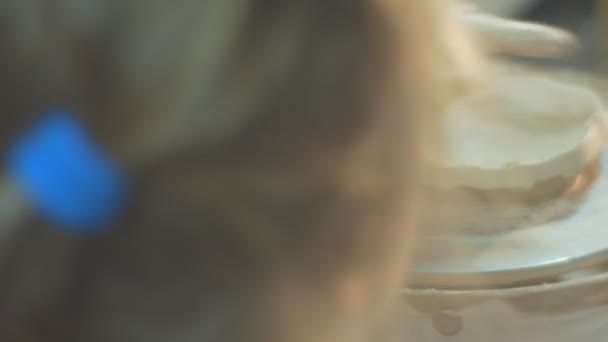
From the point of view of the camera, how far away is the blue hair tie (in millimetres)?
233

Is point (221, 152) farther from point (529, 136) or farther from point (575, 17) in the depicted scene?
point (575, 17)

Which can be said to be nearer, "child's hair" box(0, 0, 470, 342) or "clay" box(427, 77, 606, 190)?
"child's hair" box(0, 0, 470, 342)

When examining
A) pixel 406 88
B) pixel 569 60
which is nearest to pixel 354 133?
pixel 406 88

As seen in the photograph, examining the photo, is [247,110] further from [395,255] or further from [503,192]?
[503,192]

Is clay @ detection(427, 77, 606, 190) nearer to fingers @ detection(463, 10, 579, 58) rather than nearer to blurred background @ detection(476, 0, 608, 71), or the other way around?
fingers @ detection(463, 10, 579, 58)

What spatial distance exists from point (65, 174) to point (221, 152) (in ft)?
0.13

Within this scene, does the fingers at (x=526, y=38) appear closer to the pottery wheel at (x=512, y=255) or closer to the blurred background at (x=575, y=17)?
the pottery wheel at (x=512, y=255)

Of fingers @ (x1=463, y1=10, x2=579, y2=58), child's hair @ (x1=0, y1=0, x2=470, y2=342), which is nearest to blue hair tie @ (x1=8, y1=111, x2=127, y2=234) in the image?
child's hair @ (x1=0, y1=0, x2=470, y2=342)

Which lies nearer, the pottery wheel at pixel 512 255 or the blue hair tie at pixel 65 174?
the blue hair tie at pixel 65 174

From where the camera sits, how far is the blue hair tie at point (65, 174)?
0.23m

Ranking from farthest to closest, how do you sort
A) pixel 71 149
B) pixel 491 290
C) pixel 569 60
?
pixel 569 60 → pixel 491 290 → pixel 71 149

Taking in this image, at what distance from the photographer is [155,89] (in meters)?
0.24

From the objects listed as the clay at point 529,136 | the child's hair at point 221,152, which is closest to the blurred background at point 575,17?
the clay at point 529,136

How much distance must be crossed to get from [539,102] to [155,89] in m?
0.56
